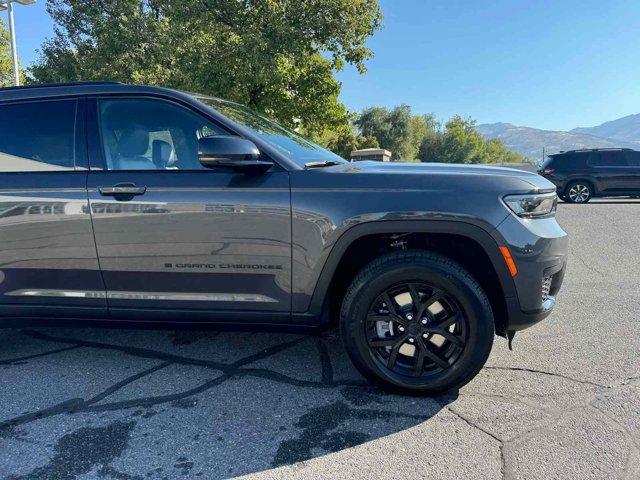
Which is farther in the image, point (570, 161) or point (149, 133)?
point (570, 161)

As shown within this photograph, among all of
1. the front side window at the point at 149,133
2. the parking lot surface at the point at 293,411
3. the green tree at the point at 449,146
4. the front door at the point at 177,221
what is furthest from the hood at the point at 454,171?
the green tree at the point at 449,146

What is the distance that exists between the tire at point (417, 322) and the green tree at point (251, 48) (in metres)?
11.2

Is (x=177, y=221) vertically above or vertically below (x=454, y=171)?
below

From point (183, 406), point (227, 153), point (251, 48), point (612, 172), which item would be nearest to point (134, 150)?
point (227, 153)

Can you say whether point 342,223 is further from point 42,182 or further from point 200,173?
point 42,182

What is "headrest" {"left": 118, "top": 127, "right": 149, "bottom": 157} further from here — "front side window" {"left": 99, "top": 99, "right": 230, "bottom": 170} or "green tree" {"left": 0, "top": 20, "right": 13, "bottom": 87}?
"green tree" {"left": 0, "top": 20, "right": 13, "bottom": 87}

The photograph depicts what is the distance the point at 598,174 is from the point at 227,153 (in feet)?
46.4

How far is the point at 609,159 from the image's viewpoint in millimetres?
13609

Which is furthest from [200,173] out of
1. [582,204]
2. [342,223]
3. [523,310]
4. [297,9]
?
[582,204]

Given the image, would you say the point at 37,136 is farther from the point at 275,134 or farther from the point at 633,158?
the point at 633,158

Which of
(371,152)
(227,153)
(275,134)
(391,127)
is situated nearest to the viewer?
(227,153)

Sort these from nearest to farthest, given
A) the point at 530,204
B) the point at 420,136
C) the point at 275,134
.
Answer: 1. the point at 530,204
2. the point at 275,134
3. the point at 420,136

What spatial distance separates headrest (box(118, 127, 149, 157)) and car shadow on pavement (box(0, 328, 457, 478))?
58.8 inches

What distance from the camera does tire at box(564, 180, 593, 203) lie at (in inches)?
535
